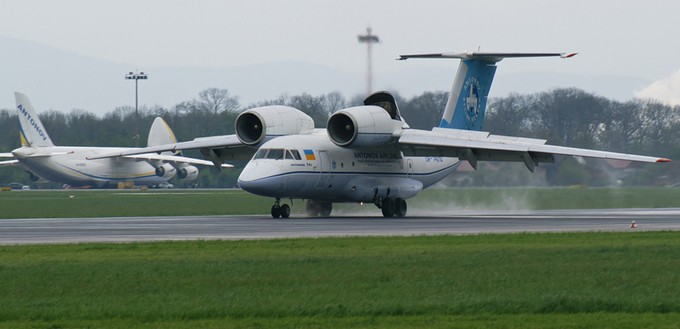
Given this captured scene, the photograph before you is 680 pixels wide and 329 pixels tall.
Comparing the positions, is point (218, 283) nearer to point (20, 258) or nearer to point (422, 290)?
point (422, 290)

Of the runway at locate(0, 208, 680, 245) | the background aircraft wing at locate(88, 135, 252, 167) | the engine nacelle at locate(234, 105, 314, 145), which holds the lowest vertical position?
the runway at locate(0, 208, 680, 245)

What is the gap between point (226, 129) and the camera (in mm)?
89812

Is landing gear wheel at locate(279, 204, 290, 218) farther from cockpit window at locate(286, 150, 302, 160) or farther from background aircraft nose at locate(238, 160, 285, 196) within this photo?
cockpit window at locate(286, 150, 302, 160)

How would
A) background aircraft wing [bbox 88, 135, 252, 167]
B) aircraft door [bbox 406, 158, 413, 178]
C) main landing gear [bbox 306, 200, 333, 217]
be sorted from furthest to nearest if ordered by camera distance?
aircraft door [bbox 406, 158, 413, 178] < main landing gear [bbox 306, 200, 333, 217] < background aircraft wing [bbox 88, 135, 252, 167]

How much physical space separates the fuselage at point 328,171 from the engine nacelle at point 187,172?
57303mm

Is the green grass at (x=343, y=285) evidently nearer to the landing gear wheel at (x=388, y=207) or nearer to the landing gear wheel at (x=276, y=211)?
the landing gear wheel at (x=276, y=211)

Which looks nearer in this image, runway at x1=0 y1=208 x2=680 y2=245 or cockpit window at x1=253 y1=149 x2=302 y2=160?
runway at x1=0 y1=208 x2=680 y2=245

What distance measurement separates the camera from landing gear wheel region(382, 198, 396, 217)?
39125 millimetres

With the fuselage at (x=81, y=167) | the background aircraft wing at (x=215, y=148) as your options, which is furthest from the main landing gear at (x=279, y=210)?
the fuselage at (x=81, y=167)

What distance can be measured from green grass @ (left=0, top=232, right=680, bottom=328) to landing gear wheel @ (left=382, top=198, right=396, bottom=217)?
17.5 m

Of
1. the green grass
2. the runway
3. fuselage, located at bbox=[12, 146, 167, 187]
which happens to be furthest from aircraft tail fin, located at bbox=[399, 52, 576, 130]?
fuselage, located at bbox=[12, 146, 167, 187]

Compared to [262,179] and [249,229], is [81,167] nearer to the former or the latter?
[262,179]

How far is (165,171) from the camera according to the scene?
315 ft

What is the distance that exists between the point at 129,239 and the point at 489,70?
72.8 feet
